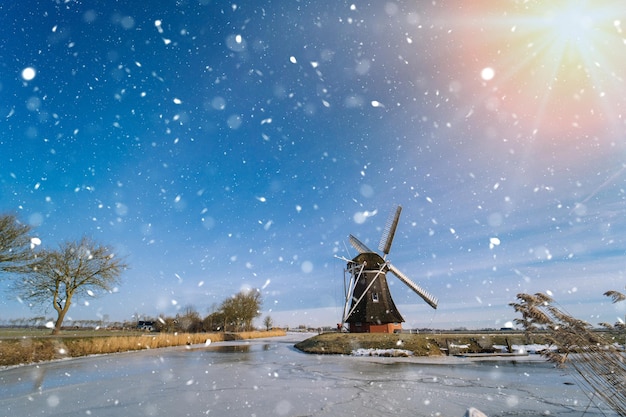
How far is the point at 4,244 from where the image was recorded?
71.2 feet

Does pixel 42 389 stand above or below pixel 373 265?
below

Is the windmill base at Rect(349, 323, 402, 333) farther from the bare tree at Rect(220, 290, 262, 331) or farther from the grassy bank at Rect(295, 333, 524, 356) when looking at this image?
the bare tree at Rect(220, 290, 262, 331)

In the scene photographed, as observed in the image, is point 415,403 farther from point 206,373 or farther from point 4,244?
point 4,244

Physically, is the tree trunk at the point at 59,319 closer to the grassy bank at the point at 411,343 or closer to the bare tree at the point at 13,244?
the bare tree at the point at 13,244

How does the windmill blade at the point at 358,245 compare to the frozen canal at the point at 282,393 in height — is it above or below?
above

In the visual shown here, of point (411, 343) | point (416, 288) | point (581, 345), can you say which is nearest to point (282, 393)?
point (581, 345)

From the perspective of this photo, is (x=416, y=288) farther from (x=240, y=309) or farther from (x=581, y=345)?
(x=240, y=309)

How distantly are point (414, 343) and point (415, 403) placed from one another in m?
16.6

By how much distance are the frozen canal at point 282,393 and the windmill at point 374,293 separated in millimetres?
15904

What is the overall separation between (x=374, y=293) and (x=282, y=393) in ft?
75.1

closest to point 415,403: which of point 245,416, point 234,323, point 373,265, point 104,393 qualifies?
point 245,416

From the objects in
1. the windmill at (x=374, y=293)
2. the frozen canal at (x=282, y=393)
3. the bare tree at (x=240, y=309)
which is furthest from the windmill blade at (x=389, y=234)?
the bare tree at (x=240, y=309)

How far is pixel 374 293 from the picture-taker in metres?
31.0

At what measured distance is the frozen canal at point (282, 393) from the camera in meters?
7.38
